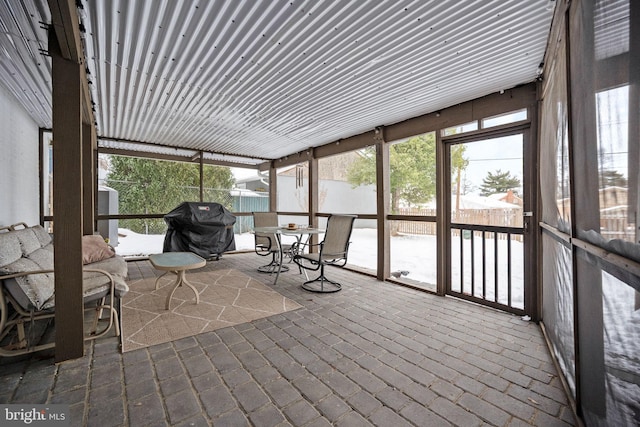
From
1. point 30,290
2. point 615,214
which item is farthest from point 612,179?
point 30,290

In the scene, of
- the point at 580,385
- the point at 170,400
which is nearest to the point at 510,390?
the point at 580,385

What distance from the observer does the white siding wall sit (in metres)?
3.22

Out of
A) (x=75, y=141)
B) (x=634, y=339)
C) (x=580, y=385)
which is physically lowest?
(x=580, y=385)

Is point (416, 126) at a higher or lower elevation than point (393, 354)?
higher

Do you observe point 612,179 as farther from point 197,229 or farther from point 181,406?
point 197,229

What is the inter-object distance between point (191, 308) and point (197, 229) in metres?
2.76

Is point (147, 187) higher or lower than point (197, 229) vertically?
higher

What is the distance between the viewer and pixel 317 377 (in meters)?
1.94

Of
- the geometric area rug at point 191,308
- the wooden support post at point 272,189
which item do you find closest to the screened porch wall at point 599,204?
the geometric area rug at point 191,308

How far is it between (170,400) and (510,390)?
219 centimetres

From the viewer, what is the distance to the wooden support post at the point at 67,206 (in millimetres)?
2086

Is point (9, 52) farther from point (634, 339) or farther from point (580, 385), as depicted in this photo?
point (580, 385)

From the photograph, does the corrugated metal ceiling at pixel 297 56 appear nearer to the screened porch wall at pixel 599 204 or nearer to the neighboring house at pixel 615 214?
the screened porch wall at pixel 599 204

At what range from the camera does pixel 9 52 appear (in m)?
2.60
